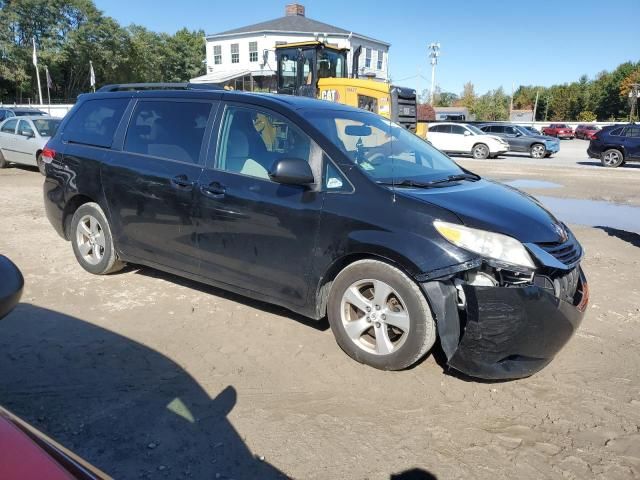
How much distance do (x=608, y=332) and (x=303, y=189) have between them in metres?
2.83

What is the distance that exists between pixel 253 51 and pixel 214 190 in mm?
44461

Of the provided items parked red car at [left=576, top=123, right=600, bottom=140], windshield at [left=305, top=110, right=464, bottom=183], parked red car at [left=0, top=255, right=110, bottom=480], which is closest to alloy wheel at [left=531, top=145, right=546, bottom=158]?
windshield at [left=305, top=110, right=464, bottom=183]

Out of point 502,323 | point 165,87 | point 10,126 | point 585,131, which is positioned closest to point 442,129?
point 10,126

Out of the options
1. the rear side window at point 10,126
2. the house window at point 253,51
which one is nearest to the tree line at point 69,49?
→ the house window at point 253,51

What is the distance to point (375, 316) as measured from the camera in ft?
11.6

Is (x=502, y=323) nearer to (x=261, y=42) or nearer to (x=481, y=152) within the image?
(x=481, y=152)

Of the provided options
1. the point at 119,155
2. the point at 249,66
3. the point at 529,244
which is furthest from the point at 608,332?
the point at 249,66

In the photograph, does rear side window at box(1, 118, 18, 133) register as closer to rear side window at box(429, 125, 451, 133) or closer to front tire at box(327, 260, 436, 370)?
front tire at box(327, 260, 436, 370)

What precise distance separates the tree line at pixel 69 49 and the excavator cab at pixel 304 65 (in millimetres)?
42106

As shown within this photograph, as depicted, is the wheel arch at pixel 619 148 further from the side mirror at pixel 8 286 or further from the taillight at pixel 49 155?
the side mirror at pixel 8 286

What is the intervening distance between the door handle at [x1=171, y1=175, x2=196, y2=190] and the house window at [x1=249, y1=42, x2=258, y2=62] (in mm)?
43723

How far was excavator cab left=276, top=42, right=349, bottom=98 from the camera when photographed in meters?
15.1

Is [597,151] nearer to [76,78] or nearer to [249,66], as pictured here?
[249,66]

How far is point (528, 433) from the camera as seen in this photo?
2.96 metres
